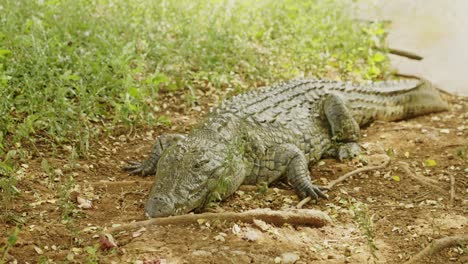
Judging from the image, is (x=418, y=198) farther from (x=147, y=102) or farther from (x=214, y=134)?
(x=147, y=102)

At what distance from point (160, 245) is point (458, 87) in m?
6.45

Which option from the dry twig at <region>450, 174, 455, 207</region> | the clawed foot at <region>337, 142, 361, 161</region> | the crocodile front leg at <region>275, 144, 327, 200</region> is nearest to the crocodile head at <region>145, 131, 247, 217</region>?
the crocodile front leg at <region>275, 144, 327, 200</region>

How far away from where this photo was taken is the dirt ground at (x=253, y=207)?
4266 mm

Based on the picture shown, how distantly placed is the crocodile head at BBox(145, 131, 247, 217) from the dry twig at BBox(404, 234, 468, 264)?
66.7 inches

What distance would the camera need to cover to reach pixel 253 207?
5312mm

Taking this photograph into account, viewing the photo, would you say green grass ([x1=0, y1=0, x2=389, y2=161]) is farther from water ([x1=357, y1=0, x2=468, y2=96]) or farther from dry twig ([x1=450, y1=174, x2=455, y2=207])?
dry twig ([x1=450, y1=174, x2=455, y2=207])

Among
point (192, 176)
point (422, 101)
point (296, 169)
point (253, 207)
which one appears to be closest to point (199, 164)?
point (192, 176)

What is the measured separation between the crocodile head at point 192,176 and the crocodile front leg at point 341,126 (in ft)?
5.52

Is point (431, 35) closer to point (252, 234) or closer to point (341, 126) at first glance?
point (341, 126)

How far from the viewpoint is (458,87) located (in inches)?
365

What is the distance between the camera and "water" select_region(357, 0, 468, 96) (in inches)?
383

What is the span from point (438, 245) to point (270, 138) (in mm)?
2169

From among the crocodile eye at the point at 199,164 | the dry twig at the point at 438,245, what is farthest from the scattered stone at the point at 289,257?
the crocodile eye at the point at 199,164

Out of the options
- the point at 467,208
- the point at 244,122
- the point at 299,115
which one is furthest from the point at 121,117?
the point at 467,208
